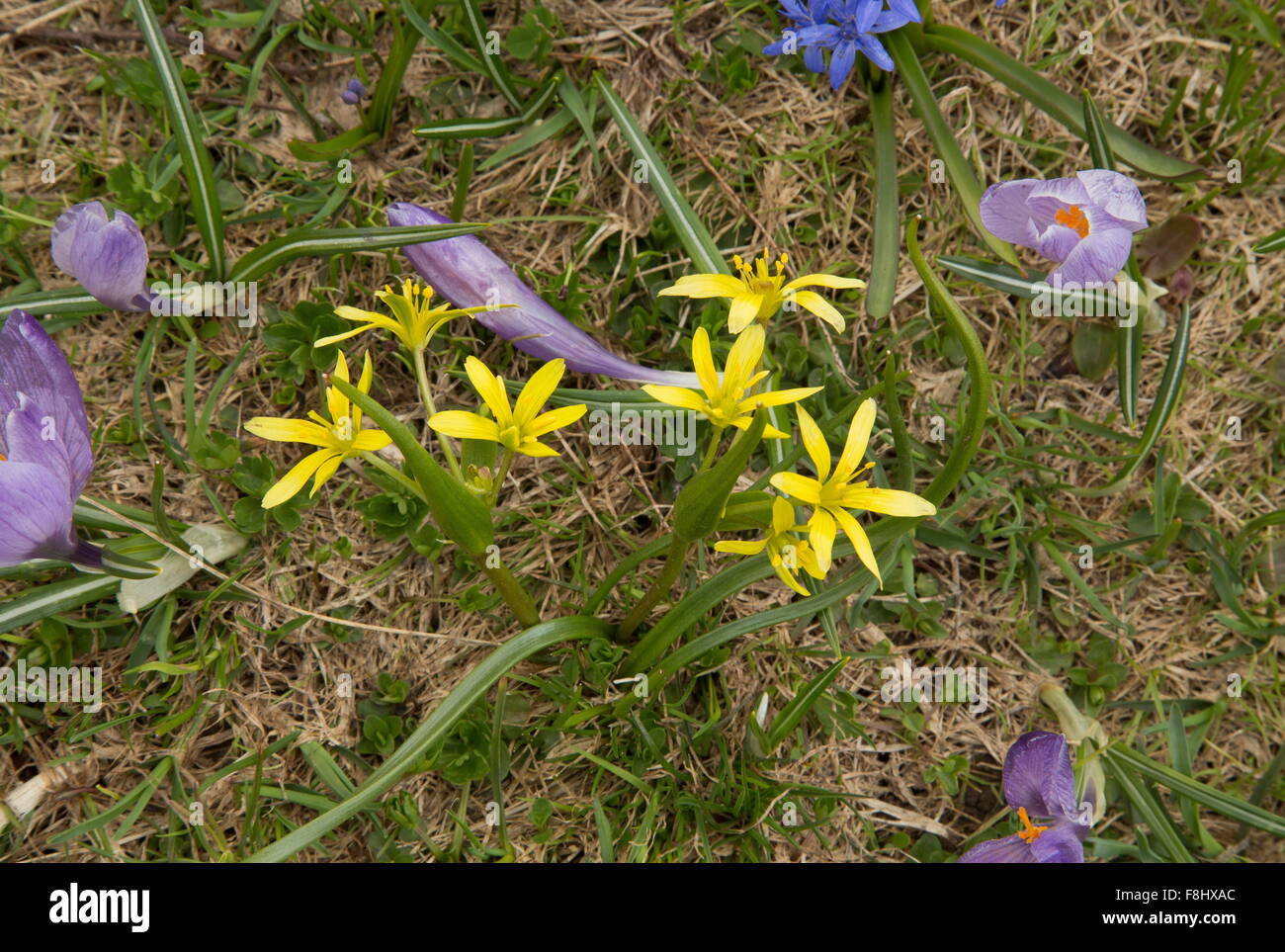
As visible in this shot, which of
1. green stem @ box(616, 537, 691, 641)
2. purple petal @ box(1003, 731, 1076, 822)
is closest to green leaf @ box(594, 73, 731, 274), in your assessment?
green stem @ box(616, 537, 691, 641)

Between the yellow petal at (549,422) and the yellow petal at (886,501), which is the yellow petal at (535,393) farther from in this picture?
the yellow petal at (886,501)

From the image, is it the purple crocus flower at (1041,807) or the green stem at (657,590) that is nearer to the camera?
the green stem at (657,590)

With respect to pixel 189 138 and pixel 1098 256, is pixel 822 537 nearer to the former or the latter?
pixel 1098 256

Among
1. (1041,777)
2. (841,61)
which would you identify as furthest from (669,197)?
(1041,777)

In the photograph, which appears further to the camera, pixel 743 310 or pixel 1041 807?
pixel 1041 807

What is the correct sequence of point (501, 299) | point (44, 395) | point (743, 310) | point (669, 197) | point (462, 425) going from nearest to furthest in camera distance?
point (462, 425)
point (743, 310)
point (44, 395)
point (501, 299)
point (669, 197)

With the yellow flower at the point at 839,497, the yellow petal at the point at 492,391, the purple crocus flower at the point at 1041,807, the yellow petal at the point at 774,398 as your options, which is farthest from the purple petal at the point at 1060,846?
the yellow petal at the point at 492,391

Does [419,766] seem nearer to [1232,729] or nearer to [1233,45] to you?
[1232,729]

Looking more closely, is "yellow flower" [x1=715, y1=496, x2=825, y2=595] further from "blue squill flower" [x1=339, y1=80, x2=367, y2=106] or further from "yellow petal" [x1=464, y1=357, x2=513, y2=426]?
"blue squill flower" [x1=339, y1=80, x2=367, y2=106]
